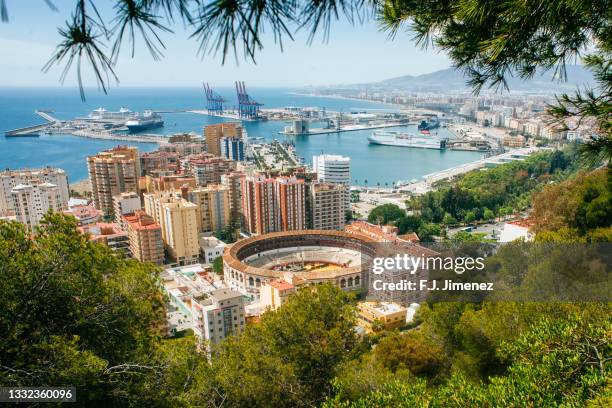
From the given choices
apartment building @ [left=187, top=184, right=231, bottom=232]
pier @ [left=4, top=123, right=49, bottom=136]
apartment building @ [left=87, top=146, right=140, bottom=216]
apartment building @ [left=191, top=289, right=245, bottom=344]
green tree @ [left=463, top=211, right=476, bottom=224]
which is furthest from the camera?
pier @ [left=4, top=123, right=49, bottom=136]

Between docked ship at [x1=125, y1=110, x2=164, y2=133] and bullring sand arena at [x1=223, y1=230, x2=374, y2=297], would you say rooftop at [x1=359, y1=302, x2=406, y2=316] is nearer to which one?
bullring sand arena at [x1=223, y1=230, x2=374, y2=297]

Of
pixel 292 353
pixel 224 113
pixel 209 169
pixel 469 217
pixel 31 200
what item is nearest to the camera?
pixel 292 353

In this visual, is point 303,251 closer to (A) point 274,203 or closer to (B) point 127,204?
(A) point 274,203

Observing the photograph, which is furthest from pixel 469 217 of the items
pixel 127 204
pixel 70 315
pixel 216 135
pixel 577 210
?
pixel 216 135

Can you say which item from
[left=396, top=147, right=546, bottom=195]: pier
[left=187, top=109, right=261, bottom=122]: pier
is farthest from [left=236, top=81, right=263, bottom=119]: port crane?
[left=396, top=147, right=546, bottom=195]: pier

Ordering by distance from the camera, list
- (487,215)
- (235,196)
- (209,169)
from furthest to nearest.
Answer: (209,169), (487,215), (235,196)

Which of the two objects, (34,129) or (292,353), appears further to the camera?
(34,129)

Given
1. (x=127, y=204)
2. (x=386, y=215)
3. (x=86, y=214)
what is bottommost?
(x=386, y=215)

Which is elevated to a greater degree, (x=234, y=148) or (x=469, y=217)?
(x=234, y=148)
